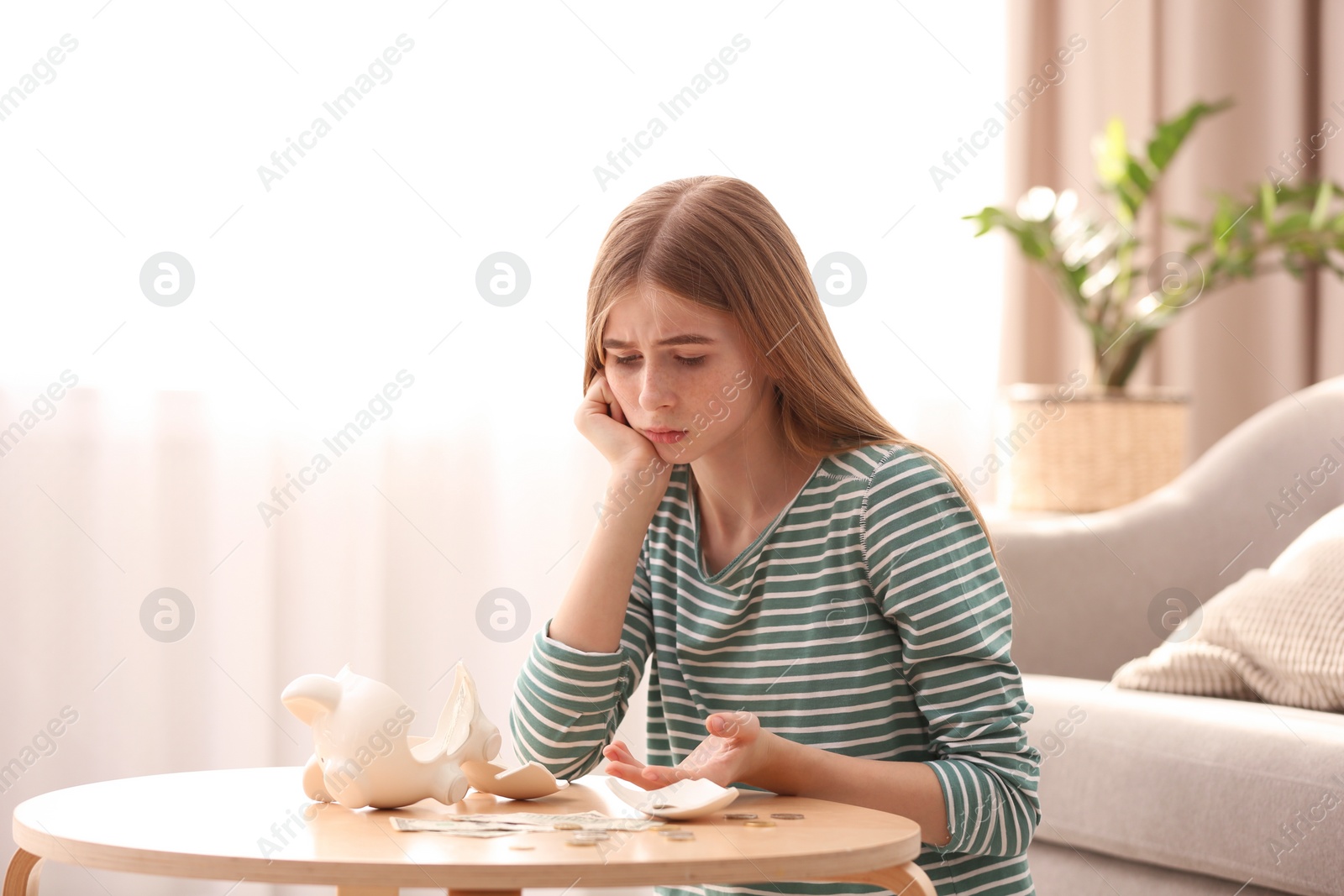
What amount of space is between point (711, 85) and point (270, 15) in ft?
2.79

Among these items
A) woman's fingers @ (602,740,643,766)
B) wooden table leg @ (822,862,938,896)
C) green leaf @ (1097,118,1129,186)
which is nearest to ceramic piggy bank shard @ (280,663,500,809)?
woman's fingers @ (602,740,643,766)

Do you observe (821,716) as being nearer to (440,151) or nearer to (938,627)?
(938,627)

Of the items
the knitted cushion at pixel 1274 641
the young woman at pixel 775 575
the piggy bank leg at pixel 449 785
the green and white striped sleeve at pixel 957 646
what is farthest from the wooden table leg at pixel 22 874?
the knitted cushion at pixel 1274 641

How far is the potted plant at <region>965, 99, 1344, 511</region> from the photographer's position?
230 cm

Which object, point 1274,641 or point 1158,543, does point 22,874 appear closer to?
point 1274,641

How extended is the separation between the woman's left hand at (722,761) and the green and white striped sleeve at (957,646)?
14cm

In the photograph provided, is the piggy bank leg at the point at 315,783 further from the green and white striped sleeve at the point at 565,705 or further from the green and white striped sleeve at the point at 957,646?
the green and white striped sleeve at the point at 957,646

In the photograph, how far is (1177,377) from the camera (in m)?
3.07

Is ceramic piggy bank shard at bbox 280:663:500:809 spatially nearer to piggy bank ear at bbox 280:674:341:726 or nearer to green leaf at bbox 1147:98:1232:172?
piggy bank ear at bbox 280:674:341:726

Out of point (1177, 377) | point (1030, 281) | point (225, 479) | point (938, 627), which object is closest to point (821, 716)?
point (938, 627)

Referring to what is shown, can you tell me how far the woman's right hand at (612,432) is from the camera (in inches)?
43.9

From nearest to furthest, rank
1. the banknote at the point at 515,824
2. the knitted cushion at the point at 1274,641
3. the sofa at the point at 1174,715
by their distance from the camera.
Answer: the banknote at the point at 515,824
the sofa at the point at 1174,715
the knitted cushion at the point at 1274,641

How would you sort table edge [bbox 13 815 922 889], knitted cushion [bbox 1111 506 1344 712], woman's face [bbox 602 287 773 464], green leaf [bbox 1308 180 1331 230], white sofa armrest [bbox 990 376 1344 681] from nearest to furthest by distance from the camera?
1. table edge [bbox 13 815 922 889]
2. woman's face [bbox 602 287 773 464]
3. knitted cushion [bbox 1111 506 1344 712]
4. white sofa armrest [bbox 990 376 1344 681]
5. green leaf [bbox 1308 180 1331 230]

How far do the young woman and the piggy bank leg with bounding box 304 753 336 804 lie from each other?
22 cm
